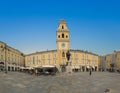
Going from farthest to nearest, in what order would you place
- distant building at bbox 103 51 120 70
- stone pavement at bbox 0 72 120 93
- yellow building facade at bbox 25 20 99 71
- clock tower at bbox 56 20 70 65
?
distant building at bbox 103 51 120 70
yellow building facade at bbox 25 20 99 71
clock tower at bbox 56 20 70 65
stone pavement at bbox 0 72 120 93

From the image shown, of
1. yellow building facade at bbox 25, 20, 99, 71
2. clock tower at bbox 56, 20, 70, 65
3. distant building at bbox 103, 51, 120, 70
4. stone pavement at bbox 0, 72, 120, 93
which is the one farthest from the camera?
distant building at bbox 103, 51, 120, 70

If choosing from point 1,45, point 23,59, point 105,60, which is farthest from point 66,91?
point 105,60

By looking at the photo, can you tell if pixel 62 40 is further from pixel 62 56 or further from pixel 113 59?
pixel 113 59

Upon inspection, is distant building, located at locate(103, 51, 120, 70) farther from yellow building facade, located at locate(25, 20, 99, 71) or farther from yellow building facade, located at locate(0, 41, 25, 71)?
yellow building facade, located at locate(0, 41, 25, 71)

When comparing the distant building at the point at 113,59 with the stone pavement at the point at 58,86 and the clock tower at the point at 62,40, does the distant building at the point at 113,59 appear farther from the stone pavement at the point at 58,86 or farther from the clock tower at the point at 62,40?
the stone pavement at the point at 58,86

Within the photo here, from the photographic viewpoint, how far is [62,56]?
3927 inches

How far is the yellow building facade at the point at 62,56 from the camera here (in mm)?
98750

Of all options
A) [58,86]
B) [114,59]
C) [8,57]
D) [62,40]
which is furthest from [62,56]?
[58,86]

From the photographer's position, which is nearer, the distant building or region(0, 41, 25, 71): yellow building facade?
region(0, 41, 25, 71): yellow building facade

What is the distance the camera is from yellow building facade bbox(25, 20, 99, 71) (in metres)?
98.8

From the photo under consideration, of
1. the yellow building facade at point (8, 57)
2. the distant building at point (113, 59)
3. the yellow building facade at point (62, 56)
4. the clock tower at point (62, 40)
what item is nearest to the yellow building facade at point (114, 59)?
the distant building at point (113, 59)

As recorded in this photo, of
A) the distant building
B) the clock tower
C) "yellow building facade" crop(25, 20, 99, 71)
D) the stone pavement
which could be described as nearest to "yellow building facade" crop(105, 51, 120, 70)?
the distant building

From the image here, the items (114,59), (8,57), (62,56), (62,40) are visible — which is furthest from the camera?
(114,59)

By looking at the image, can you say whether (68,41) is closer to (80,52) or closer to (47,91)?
(80,52)
